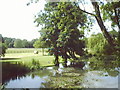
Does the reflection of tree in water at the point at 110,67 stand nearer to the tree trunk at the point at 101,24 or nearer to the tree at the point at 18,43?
the tree trunk at the point at 101,24

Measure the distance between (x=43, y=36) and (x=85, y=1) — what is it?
6.33 metres

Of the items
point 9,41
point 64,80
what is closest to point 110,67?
point 64,80

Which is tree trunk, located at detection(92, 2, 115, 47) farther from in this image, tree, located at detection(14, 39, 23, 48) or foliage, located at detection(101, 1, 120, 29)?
tree, located at detection(14, 39, 23, 48)

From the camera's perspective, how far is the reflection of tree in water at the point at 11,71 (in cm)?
589

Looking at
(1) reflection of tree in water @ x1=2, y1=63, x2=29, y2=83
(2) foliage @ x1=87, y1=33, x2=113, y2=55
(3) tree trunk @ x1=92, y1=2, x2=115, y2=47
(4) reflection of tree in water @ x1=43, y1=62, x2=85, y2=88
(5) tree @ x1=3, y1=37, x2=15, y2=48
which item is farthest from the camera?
(2) foliage @ x1=87, y1=33, x2=113, y2=55

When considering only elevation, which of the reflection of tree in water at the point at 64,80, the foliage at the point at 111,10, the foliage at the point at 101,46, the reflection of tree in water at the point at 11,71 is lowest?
the reflection of tree in water at the point at 64,80

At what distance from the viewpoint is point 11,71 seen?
6340mm

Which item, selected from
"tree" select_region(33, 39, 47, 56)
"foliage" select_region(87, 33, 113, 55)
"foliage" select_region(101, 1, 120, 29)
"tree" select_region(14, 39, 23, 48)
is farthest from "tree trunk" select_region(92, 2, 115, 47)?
"tree" select_region(33, 39, 47, 56)

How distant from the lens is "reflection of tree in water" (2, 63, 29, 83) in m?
5.89

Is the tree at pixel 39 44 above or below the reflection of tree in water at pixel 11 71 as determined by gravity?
above

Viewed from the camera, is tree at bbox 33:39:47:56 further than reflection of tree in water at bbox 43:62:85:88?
Yes

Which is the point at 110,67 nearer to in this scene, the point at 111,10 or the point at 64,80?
the point at 64,80

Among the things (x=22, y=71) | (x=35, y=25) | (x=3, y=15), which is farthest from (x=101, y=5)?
(x=35, y=25)

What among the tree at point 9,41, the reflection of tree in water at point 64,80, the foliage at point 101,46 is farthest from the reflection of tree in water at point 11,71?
the foliage at point 101,46
